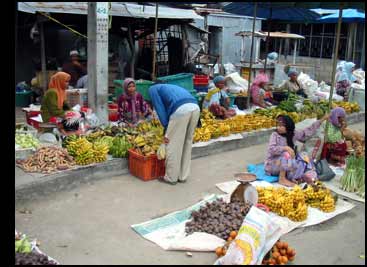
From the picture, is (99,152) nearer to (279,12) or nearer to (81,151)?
(81,151)

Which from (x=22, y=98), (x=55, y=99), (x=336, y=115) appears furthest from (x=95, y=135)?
(x=22, y=98)

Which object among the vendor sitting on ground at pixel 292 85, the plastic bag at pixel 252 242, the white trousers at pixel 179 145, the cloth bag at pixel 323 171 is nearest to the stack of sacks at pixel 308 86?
the vendor sitting on ground at pixel 292 85

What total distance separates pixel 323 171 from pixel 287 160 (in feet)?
2.69

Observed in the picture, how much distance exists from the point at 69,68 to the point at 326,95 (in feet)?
22.6

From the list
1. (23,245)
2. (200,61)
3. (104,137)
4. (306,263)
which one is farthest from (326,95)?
(23,245)

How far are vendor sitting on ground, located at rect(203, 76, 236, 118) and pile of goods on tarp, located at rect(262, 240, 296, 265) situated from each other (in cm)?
503

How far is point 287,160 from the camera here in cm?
597

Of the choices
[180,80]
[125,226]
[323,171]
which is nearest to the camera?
[125,226]

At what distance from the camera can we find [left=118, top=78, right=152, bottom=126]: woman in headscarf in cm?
749

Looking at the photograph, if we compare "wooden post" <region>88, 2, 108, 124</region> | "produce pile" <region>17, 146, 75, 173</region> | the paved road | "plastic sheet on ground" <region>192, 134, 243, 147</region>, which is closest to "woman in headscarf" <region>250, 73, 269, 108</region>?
"plastic sheet on ground" <region>192, 134, 243, 147</region>

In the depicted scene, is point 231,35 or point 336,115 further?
point 231,35

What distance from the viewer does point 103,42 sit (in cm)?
757

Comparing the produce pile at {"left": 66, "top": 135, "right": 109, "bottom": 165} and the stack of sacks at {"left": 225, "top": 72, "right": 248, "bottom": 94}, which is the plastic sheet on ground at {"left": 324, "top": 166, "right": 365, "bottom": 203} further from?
the stack of sacks at {"left": 225, "top": 72, "right": 248, "bottom": 94}

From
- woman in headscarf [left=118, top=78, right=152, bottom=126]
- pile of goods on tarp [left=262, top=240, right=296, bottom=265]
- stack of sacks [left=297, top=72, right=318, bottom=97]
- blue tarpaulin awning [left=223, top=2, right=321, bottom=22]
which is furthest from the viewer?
stack of sacks [left=297, top=72, right=318, bottom=97]
